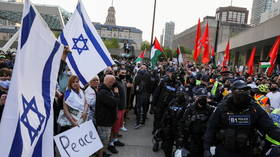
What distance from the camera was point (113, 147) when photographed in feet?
18.4

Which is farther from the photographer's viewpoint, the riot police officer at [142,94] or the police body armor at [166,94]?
the riot police officer at [142,94]

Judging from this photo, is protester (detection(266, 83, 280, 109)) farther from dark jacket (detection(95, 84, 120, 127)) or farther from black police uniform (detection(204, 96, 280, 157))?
dark jacket (detection(95, 84, 120, 127))

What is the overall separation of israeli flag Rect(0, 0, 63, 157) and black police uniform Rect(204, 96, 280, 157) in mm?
2072

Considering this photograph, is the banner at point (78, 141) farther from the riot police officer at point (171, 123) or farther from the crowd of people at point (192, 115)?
the riot police officer at point (171, 123)

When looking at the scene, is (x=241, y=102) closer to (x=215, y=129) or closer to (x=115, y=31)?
(x=215, y=129)

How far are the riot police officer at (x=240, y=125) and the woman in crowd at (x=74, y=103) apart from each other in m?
2.10

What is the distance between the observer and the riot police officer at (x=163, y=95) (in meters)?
6.62

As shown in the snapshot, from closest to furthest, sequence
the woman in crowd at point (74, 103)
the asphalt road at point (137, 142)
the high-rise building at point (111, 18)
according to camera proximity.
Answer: the woman in crowd at point (74, 103) < the asphalt road at point (137, 142) < the high-rise building at point (111, 18)

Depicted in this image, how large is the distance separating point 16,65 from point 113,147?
4067 mm

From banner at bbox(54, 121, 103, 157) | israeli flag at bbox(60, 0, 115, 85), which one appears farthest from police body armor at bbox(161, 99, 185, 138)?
israeli flag at bbox(60, 0, 115, 85)

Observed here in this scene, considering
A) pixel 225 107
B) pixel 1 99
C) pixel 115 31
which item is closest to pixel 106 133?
pixel 1 99

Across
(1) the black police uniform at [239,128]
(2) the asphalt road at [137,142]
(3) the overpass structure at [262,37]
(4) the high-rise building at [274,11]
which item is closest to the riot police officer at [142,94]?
(2) the asphalt road at [137,142]

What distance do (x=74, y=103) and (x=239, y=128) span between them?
2521mm

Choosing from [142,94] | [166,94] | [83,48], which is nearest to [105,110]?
[83,48]
